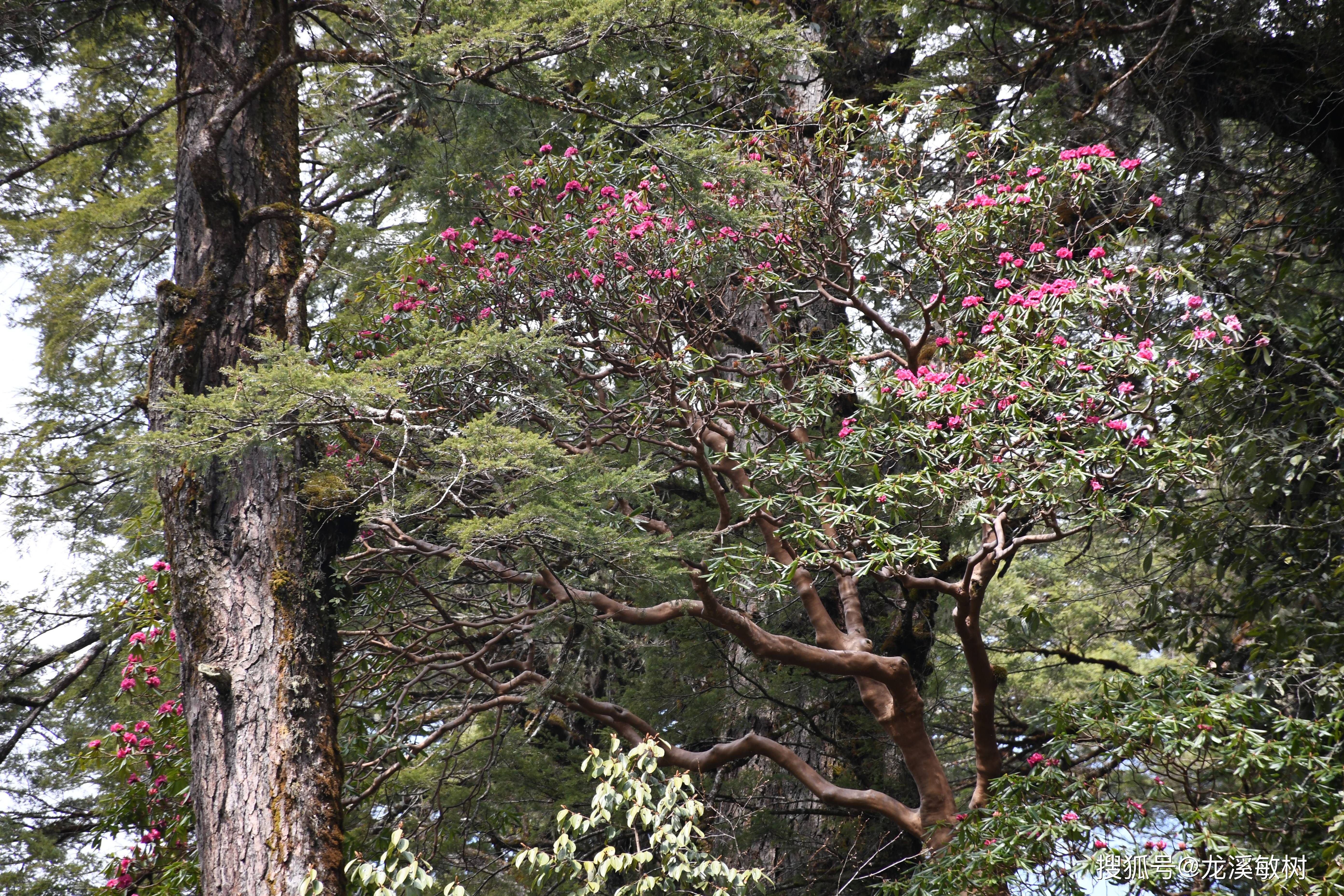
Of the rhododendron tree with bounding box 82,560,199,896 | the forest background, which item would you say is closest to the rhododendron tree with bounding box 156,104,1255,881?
the forest background

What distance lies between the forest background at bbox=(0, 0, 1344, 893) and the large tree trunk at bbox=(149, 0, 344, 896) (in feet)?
0.88

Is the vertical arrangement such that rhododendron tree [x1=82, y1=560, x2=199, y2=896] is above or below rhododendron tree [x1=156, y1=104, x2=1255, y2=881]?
below

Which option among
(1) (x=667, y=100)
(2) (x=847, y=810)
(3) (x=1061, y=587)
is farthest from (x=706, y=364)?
(3) (x=1061, y=587)

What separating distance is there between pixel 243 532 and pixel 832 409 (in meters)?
2.99

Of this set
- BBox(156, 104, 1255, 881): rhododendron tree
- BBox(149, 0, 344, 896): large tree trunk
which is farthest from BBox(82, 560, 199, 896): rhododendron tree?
BBox(156, 104, 1255, 881): rhododendron tree

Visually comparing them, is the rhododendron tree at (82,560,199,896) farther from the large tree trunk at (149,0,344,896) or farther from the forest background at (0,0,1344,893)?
the large tree trunk at (149,0,344,896)

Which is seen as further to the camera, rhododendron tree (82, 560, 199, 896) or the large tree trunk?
rhododendron tree (82, 560, 199, 896)

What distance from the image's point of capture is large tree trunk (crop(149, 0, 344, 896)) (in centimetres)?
389

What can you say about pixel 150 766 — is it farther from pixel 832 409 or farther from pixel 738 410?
pixel 832 409

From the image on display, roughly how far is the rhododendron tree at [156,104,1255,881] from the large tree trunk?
0.36 meters

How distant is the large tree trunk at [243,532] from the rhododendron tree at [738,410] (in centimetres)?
36

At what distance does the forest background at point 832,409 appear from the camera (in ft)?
14.5

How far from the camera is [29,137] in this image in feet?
18.2

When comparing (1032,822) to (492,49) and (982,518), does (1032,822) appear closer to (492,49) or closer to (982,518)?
(982,518)
